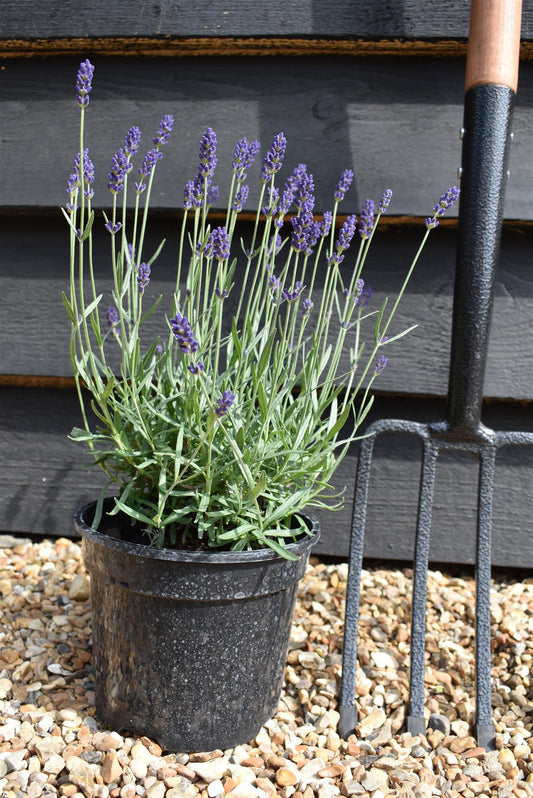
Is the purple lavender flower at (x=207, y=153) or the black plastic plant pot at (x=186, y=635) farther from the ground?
the purple lavender flower at (x=207, y=153)

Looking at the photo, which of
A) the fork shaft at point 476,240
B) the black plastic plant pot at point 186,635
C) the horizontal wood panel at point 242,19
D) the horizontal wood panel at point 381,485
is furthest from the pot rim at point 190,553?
the horizontal wood panel at point 242,19

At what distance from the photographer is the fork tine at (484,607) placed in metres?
1.13

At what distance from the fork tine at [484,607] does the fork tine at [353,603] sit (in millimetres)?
222

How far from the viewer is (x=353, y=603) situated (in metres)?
1.23

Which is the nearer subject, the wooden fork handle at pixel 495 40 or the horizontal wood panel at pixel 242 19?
the wooden fork handle at pixel 495 40

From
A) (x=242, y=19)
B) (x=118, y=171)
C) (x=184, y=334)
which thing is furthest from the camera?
(x=242, y=19)

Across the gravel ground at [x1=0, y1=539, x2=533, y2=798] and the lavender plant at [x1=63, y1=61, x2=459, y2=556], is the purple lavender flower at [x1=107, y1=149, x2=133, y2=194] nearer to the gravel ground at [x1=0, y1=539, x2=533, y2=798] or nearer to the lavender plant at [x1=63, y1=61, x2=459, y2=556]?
the lavender plant at [x1=63, y1=61, x2=459, y2=556]

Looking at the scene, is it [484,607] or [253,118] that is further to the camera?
[253,118]

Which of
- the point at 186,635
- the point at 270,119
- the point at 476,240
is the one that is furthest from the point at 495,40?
the point at 186,635

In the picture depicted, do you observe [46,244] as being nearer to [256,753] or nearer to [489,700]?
[256,753]

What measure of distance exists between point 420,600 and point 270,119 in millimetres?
1121

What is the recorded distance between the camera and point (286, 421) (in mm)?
1089

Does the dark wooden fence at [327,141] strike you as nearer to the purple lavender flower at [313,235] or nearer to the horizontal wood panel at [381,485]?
the horizontal wood panel at [381,485]

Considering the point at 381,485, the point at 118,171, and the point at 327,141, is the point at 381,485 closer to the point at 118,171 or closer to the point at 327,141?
the point at 327,141
